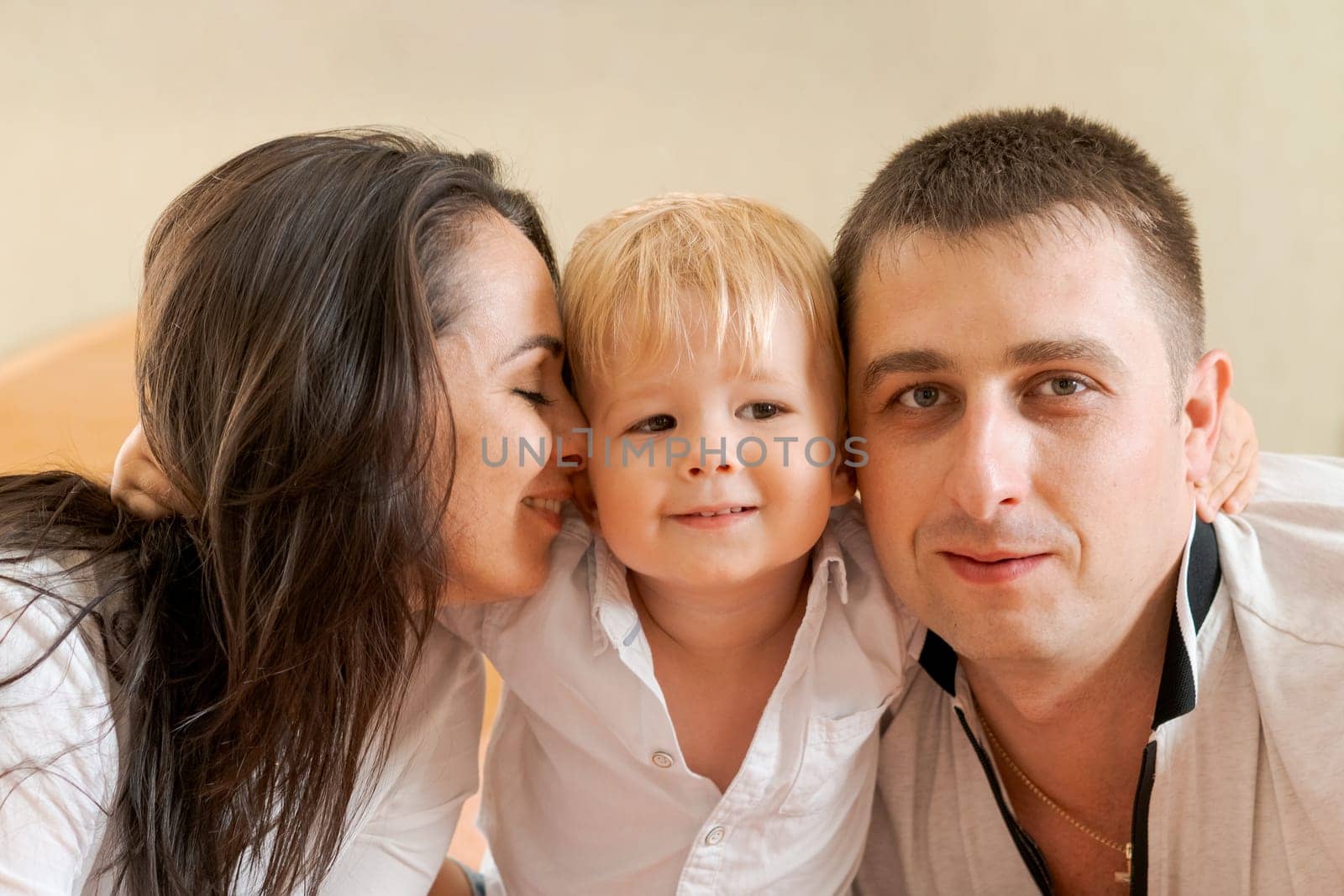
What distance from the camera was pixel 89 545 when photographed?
104 cm

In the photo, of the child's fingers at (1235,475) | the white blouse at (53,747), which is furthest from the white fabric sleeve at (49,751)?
the child's fingers at (1235,475)

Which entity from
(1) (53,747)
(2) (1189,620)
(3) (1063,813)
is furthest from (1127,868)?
(1) (53,747)

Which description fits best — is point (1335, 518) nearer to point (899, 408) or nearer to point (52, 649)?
point (899, 408)

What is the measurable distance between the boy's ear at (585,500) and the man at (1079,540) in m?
0.28

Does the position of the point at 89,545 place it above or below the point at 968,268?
A: below

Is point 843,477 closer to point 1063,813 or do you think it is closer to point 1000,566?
point 1000,566

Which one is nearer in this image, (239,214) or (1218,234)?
(239,214)

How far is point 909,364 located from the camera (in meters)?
1.04

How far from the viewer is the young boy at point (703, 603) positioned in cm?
107

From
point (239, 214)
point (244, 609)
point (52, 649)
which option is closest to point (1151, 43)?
point (239, 214)

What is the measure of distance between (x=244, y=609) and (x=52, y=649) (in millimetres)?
146

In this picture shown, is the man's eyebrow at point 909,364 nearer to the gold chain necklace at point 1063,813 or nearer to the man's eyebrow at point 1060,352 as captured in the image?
the man's eyebrow at point 1060,352

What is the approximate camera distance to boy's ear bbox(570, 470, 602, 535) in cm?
121

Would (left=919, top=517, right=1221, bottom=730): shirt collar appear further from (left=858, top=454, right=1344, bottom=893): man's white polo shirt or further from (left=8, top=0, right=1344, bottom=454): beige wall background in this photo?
(left=8, top=0, right=1344, bottom=454): beige wall background
